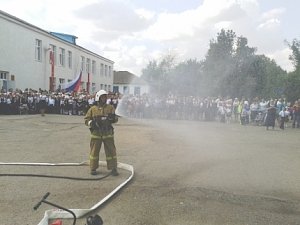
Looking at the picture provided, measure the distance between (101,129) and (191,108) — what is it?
1475 centimetres

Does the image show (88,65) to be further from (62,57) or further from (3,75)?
(3,75)

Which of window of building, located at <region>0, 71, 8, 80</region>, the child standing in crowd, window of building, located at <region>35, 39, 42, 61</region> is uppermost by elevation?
window of building, located at <region>35, 39, 42, 61</region>

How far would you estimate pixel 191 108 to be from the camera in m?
23.5

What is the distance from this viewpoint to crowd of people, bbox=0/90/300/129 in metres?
22.3

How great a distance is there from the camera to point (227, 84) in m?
15.2

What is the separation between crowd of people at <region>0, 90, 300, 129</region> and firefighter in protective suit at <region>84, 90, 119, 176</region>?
1243 centimetres

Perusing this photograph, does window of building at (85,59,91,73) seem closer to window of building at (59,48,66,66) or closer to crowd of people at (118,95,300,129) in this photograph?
window of building at (59,48,66,66)

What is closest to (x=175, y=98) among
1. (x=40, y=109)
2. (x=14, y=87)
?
(x=40, y=109)

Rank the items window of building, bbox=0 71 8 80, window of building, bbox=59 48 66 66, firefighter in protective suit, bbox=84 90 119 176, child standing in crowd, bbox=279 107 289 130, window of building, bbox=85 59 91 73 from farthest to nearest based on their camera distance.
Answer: window of building, bbox=85 59 91 73, window of building, bbox=59 48 66 66, window of building, bbox=0 71 8 80, child standing in crowd, bbox=279 107 289 130, firefighter in protective suit, bbox=84 90 119 176

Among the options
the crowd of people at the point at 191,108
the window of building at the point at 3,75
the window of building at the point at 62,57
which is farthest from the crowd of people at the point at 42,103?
the window of building at the point at 62,57

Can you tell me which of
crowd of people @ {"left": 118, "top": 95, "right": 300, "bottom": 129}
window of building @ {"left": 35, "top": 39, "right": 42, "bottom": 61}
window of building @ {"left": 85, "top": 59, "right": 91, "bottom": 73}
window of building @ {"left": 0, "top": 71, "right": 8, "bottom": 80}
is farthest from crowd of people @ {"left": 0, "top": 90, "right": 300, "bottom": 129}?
window of building @ {"left": 85, "top": 59, "right": 91, "bottom": 73}

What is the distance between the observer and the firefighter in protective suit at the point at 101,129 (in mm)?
9070

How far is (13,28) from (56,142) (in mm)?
18902

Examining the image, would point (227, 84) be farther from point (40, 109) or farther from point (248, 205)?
point (40, 109)
